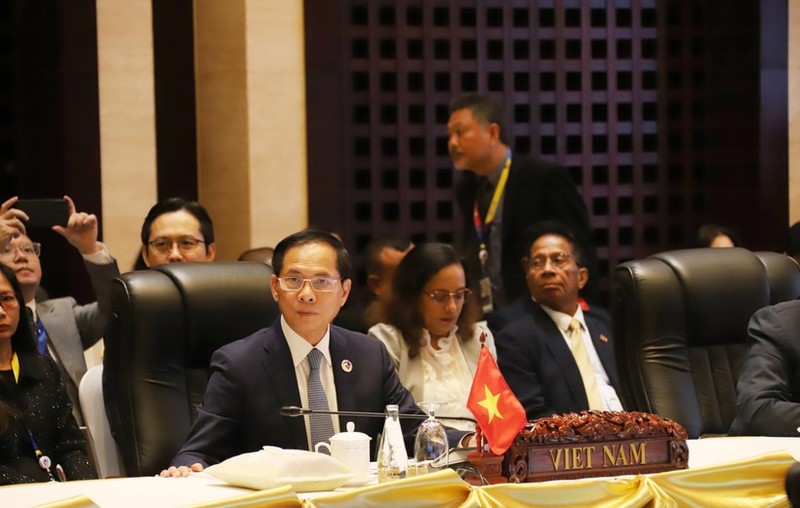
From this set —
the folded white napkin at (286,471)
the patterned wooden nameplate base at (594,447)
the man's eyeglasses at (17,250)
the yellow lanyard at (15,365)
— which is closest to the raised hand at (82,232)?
the man's eyeglasses at (17,250)

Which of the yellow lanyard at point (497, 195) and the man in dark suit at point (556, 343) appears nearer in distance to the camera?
the man in dark suit at point (556, 343)

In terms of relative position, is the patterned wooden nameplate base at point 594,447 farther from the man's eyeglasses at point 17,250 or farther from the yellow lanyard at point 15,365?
the man's eyeglasses at point 17,250

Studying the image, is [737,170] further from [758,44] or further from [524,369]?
[524,369]

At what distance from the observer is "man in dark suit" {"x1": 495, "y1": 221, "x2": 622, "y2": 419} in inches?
168

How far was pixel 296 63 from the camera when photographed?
5879 mm

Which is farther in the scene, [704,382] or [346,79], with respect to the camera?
[346,79]

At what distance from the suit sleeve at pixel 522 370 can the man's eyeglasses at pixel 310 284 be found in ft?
3.54

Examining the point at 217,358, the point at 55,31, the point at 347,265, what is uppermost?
the point at 55,31

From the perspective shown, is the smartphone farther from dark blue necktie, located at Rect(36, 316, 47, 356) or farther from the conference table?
the conference table

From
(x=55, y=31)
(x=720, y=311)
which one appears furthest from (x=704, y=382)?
(x=55, y=31)

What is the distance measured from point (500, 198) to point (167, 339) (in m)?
2.11

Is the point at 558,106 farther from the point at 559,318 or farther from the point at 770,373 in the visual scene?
the point at 770,373

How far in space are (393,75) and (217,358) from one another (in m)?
3.23

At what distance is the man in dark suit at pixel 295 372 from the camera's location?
324 centimetres
